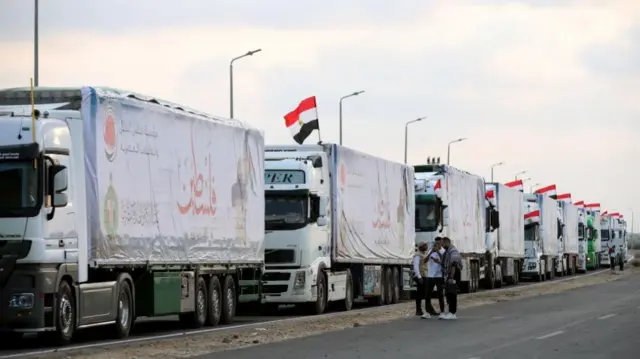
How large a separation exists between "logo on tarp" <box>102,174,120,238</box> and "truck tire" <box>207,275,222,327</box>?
5084 mm

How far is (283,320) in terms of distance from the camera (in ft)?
101

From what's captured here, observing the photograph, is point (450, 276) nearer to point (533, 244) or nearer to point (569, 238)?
point (533, 244)

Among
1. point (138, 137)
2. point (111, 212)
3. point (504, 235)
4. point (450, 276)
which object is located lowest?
point (450, 276)

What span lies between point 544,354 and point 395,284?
21.9 meters

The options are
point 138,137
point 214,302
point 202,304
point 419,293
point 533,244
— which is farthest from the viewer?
point 533,244

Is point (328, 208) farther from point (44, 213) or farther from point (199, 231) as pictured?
point (44, 213)

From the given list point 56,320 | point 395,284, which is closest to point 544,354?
point 56,320

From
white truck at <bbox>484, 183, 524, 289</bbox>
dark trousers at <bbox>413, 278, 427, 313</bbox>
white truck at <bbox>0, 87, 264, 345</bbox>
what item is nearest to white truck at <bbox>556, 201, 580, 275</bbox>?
white truck at <bbox>484, 183, 524, 289</bbox>

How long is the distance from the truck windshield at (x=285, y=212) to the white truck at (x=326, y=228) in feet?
0.08

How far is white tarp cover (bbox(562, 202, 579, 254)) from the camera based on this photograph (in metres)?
81.3

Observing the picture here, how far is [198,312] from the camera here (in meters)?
27.9

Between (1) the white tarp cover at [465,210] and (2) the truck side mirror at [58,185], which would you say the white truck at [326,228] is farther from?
(2) the truck side mirror at [58,185]

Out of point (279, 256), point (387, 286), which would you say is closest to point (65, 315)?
point (279, 256)

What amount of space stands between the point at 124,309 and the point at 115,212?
69.5 inches
